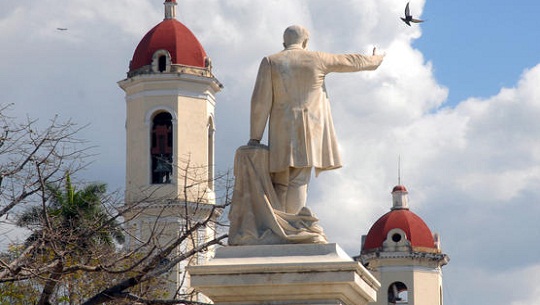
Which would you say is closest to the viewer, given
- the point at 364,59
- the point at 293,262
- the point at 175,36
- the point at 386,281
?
the point at 293,262

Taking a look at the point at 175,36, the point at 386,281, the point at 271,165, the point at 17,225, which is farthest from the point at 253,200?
the point at 386,281

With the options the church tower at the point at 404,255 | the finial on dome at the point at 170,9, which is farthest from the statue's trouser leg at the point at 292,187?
the church tower at the point at 404,255

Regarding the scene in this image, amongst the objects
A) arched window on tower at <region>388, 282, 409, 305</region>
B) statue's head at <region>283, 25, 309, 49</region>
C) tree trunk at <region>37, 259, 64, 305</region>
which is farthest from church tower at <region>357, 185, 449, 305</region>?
statue's head at <region>283, 25, 309, 49</region>

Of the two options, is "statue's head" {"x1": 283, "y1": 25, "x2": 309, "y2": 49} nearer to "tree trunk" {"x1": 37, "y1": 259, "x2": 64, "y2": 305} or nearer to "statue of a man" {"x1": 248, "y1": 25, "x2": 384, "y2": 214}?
"statue of a man" {"x1": 248, "y1": 25, "x2": 384, "y2": 214}

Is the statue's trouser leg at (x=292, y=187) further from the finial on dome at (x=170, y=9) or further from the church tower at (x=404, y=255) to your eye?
the church tower at (x=404, y=255)

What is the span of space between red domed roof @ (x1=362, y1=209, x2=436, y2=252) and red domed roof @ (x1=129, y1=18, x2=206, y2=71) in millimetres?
12418

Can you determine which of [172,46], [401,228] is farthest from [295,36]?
[401,228]

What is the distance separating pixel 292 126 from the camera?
15734 mm

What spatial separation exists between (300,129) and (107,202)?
8593 mm

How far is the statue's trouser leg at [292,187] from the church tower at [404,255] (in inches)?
2352

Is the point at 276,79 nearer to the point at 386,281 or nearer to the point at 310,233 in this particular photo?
the point at 310,233

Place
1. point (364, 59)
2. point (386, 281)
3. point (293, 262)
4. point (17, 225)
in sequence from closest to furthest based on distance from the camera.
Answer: point (293, 262) → point (364, 59) → point (17, 225) → point (386, 281)

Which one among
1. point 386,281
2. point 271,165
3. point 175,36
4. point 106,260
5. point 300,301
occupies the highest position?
point 175,36

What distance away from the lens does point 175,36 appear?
6731 cm
